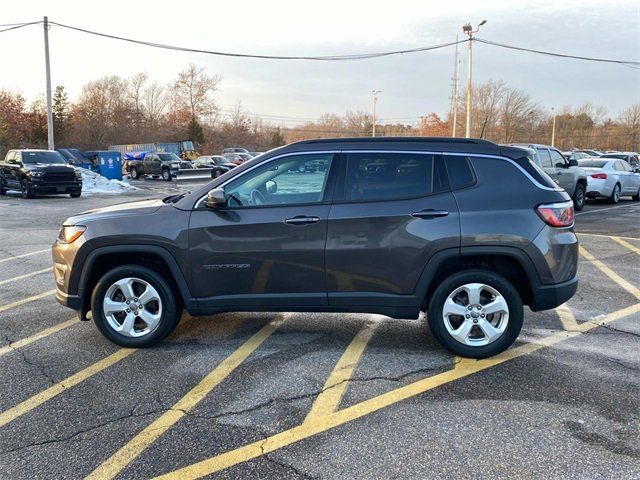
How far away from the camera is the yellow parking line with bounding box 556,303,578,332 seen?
5204 millimetres

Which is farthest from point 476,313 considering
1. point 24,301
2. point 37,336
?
point 24,301

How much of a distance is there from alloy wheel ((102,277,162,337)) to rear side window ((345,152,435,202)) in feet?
6.34

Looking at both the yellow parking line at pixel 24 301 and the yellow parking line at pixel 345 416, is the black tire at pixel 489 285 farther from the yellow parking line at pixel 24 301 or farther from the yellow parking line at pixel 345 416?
the yellow parking line at pixel 24 301

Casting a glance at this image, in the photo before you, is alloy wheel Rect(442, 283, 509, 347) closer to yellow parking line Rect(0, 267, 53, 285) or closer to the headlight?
the headlight

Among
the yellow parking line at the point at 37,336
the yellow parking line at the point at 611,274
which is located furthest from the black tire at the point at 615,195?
the yellow parking line at the point at 37,336

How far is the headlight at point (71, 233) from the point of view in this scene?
4.54 metres

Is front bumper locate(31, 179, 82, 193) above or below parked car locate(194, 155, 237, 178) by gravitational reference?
below

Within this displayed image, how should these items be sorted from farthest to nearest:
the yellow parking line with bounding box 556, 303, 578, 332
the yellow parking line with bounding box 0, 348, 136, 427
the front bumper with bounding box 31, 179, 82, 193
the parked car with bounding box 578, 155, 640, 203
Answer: the front bumper with bounding box 31, 179, 82, 193, the parked car with bounding box 578, 155, 640, 203, the yellow parking line with bounding box 556, 303, 578, 332, the yellow parking line with bounding box 0, 348, 136, 427

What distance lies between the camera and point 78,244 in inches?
178

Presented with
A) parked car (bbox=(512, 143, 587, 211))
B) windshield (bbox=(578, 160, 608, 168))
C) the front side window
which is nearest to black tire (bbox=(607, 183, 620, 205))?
windshield (bbox=(578, 160, 608, 168))

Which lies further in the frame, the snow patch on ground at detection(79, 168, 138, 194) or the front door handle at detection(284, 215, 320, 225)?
the snow patch on ground at detection(79, 168, 138, 194)

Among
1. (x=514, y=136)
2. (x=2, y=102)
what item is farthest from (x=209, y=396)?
(x=514, y=136)

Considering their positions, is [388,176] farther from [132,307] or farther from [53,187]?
[53,187]

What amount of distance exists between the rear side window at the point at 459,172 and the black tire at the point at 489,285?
718mm
